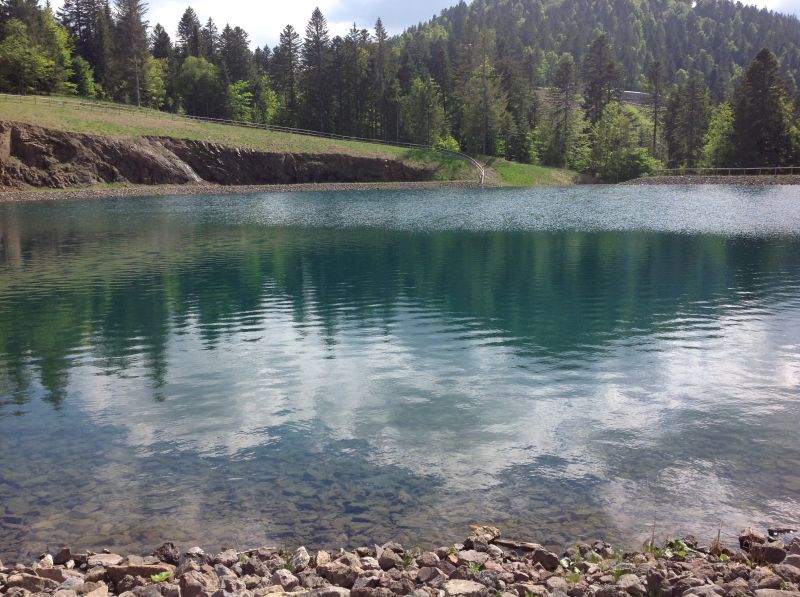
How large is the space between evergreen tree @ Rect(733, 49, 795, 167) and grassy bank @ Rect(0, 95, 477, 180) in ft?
160

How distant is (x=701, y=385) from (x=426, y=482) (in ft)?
28.9

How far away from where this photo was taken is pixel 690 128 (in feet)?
454

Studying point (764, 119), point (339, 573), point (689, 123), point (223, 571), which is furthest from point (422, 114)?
point (339, 573)

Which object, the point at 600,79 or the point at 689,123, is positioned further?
the point at 600,79

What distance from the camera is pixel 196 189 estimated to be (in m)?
96.8

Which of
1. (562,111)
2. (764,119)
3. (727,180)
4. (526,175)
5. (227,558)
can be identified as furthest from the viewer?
(562,111)

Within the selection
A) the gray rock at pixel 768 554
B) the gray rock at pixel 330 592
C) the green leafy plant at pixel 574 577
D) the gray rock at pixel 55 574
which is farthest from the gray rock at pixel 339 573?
the gray rock at pixel 768 554

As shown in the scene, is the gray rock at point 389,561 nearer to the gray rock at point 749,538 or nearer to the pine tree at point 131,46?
the gray rock at point 749,538

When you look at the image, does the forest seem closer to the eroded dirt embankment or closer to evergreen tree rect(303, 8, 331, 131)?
evergreen tree rect(303, 8, 331, 131)

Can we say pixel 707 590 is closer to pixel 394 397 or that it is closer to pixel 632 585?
pixel 632 585

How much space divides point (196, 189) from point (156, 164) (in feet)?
22.8

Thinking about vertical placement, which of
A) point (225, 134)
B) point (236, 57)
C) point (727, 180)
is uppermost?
point (236, 57)

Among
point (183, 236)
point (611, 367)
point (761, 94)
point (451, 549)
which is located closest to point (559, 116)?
point (761, 94)

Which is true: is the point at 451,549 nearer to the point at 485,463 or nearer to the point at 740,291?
the point at 485,463
